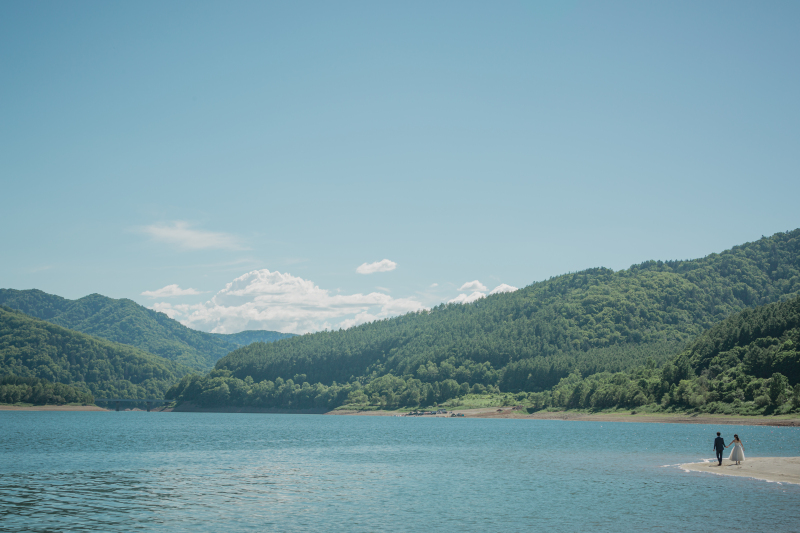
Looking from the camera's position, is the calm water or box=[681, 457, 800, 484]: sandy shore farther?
box=[681, 457, 800, 484]: sandy shore

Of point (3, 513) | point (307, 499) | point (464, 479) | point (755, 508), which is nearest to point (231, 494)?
point (307, 499)

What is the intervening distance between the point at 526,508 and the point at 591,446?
6581 centimetres

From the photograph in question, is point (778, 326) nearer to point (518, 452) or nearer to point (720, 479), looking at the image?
point (518, 452)

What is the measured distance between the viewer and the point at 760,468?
206ft

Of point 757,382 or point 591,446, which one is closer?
point 591,446

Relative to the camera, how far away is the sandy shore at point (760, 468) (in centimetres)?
5694

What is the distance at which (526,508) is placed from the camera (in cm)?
4588

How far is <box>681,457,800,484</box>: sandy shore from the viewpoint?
56.9 m

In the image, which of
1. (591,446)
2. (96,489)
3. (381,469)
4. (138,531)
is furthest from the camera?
(591,446)

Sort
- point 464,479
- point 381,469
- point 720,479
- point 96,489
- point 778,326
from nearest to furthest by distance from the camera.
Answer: point 96,489
point 720,479
point 464,479
point 381,469
point 778,326

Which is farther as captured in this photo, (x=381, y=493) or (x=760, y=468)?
(x=760, y=468)

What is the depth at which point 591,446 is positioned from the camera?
106 m

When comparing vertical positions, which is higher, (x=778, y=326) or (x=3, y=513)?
(x=778, y=326)

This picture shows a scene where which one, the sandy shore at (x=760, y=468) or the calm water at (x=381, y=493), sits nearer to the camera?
the calm water at (x=381, y=493)
